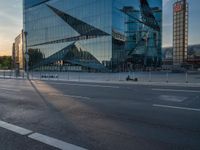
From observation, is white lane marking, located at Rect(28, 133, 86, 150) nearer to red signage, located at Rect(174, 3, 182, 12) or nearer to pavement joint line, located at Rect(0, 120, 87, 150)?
pavement joint line, located at Rect(0, 120, 87, 150)

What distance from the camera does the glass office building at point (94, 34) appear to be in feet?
158

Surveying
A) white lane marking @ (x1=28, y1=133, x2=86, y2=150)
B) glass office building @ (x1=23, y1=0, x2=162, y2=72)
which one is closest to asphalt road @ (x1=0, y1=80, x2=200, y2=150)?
white lane marking @ (x1=28, y1=133, x2=86, y2=150)

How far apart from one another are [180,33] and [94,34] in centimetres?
2481

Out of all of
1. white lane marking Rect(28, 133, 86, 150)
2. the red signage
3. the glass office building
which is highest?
the red signage

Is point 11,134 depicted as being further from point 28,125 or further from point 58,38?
point 58,38

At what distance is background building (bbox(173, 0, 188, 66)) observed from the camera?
190 ft

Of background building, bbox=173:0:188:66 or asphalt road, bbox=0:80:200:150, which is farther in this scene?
background building, bbox=173:0:188:66

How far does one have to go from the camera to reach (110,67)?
4684 centimetres

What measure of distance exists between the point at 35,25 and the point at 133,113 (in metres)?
68.4

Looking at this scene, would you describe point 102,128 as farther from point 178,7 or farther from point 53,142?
point 178,7

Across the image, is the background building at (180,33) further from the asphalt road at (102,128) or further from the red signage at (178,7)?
the asphalt road at (102,128)

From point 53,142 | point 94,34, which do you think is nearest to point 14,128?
point 53,142

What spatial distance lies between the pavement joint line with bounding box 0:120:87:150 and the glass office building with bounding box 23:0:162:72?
40697mm

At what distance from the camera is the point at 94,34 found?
167 feet
